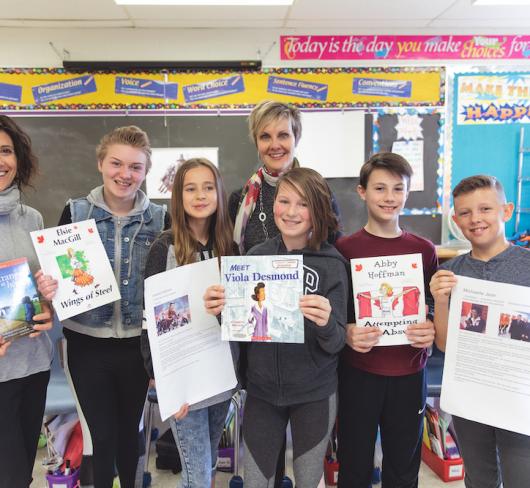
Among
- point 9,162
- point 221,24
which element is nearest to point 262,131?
point 9,162

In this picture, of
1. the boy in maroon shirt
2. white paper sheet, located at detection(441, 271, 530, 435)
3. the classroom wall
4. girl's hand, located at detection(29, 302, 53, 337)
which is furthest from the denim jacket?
the classroom wall

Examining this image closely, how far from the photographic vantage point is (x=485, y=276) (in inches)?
59.7

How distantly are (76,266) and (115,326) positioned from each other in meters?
0.29

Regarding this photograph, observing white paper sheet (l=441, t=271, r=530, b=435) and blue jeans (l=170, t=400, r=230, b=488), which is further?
blue jeans (l=170, t=400, r=230, b=488)

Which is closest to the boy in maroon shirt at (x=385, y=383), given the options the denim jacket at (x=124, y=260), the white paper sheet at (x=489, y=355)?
the white paper sheet at (x=489, y=355)

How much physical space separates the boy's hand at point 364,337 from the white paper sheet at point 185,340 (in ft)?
1.56

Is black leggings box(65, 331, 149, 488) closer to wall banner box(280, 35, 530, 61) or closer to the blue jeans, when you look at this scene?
the blue jeans

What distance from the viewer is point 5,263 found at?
56.9 inches

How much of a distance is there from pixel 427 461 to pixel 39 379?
228 cm

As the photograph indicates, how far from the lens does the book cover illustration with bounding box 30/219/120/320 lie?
1522 mm

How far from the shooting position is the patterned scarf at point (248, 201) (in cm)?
188

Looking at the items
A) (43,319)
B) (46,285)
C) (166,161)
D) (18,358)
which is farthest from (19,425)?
(166,161)

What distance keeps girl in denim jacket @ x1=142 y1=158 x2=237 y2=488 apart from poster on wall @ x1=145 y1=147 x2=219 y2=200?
2.49 m

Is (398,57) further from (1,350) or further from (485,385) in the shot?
(1,350)
